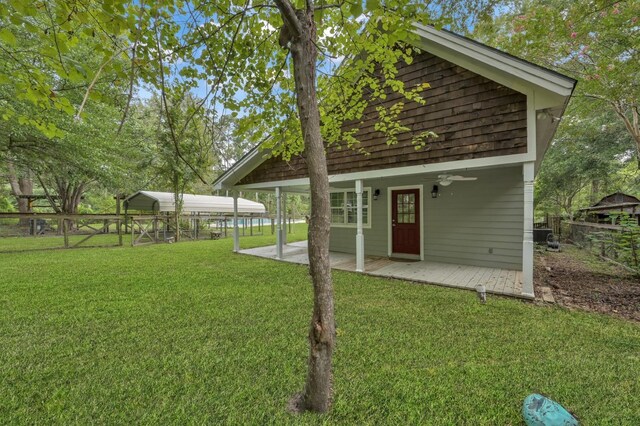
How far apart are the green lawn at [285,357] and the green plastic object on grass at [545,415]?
0.49ft

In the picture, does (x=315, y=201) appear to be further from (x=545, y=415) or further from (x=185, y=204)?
(x=185, y=204)

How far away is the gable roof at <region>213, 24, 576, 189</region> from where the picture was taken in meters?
3.93

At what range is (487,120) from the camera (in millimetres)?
4680

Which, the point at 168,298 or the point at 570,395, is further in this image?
the point at 168,298

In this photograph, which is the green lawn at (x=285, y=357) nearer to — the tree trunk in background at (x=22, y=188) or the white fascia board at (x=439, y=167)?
the white fascia board at (x=439, y=167)

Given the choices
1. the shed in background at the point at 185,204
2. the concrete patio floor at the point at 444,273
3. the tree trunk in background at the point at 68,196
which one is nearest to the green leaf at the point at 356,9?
the concrete patio floor at the point at 444,273

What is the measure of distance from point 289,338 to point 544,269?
638 centimetres

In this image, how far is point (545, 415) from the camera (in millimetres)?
1696

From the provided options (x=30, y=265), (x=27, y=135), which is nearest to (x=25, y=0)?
(x=30, y=265)

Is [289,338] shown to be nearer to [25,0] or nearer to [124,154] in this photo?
[25,0]

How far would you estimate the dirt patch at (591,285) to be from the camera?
13.0 feet

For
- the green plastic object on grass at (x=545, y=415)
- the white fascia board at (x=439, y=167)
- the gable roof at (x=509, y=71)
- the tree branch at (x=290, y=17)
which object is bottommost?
the green plastic object on grass at (x=545, y=415)

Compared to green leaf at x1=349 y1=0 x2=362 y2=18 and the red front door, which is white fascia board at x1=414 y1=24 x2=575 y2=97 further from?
green leaf at x1=349 y1=0 x2=362 y2=18

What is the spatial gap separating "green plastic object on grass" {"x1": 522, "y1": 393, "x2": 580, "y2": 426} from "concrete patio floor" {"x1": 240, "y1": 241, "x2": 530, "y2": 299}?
302cm
